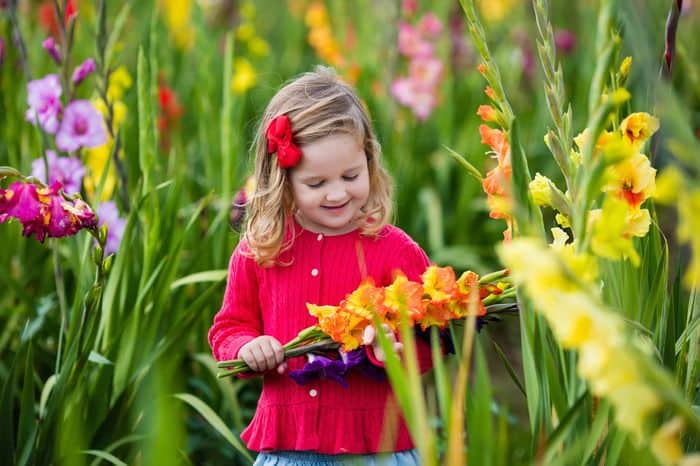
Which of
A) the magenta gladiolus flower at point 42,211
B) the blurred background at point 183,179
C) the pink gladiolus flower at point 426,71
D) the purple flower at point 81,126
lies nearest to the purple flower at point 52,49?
the blurred background at point 183,179

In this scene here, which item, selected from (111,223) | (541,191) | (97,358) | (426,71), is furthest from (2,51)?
(541,191)

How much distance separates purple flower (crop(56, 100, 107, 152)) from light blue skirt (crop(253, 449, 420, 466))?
1193 mm

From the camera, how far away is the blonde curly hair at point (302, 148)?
176 cm

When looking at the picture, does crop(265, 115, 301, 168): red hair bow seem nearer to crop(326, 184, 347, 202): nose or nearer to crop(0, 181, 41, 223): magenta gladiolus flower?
crop(326, 184, 347, 202): nose

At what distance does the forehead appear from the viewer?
1.73 metres

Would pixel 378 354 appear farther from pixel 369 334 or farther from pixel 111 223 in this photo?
pixel 111 223

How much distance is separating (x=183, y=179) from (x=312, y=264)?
4.82ft

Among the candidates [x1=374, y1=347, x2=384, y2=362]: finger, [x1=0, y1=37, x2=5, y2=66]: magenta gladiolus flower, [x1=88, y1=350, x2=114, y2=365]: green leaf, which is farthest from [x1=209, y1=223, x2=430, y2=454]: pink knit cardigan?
[x1=0, y1=37, x2=5, y2=66]: magenta gladiolus flower

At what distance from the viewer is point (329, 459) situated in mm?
1727

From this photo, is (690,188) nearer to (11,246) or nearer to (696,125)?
(11,246)

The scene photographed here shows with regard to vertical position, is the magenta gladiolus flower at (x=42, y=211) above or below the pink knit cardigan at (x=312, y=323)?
above

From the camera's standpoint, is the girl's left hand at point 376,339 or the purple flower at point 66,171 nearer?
the girl's left hand at point 376,339

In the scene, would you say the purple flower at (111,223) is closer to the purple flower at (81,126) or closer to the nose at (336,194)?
the purple flower at (81,126)

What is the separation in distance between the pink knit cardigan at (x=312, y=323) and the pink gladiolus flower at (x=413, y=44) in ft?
10.1
